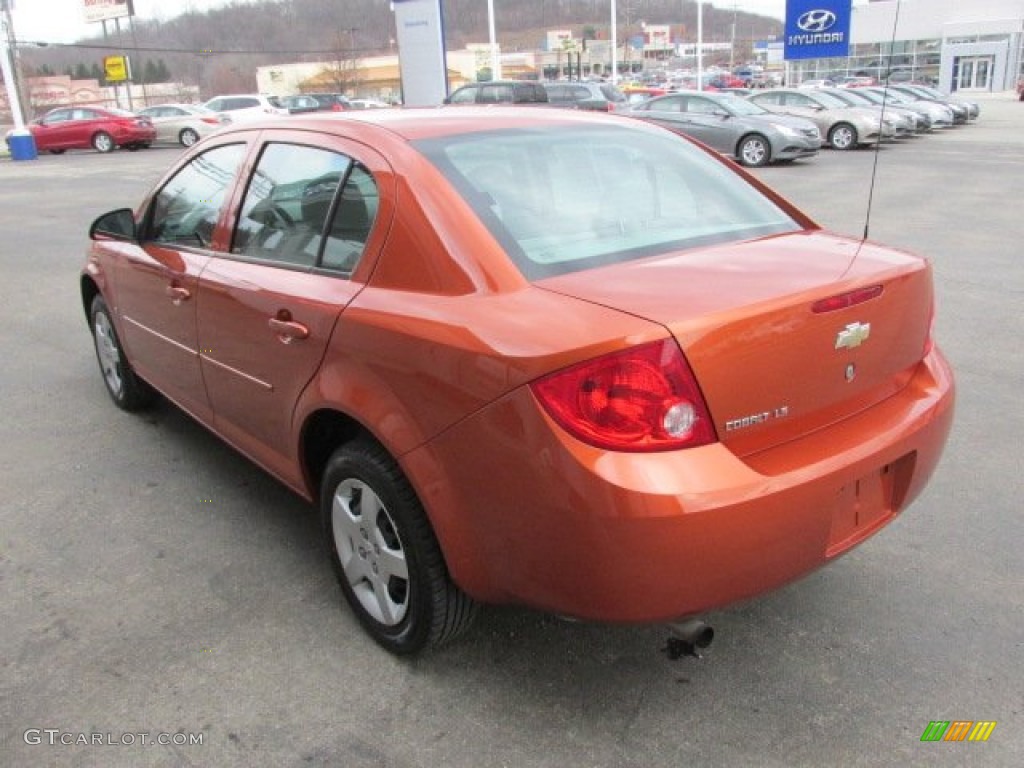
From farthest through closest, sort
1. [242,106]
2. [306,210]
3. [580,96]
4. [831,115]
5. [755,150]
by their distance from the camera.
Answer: [242,106], [580,96], [831,115], [755,150], [306,210]

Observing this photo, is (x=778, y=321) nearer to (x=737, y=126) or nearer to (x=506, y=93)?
(x=737, y=126)

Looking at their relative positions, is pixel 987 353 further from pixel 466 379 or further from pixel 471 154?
pixel 466 379

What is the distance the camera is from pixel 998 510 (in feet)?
11.8

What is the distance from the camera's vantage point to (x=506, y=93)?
24.0m

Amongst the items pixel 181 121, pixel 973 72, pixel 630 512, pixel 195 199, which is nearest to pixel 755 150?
pixel 195 199

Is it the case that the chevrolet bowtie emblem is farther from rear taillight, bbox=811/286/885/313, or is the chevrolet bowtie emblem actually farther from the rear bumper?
the rear bumper

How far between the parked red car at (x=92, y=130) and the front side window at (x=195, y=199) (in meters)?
28.1

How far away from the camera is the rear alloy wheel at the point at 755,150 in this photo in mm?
18188

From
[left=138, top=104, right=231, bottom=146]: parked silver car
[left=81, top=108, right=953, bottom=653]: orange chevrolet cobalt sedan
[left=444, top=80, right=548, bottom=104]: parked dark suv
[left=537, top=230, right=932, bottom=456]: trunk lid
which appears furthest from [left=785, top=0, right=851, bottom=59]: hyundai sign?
[left=138, top=104, right=231, bottom=146]: parked silver car

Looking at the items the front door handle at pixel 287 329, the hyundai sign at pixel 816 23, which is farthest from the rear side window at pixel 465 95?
the front door handle at pixel 287 329

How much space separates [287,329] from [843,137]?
2199cm

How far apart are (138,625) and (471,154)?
1908mm

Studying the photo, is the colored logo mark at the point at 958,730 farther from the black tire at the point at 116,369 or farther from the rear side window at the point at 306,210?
the black tire at the point at 116,369

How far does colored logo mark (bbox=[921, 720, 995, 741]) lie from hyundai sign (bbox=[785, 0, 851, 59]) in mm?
3110
